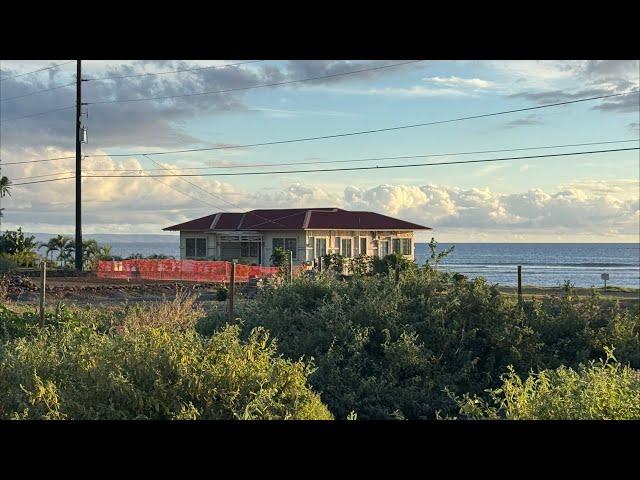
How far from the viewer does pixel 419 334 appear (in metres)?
8.20

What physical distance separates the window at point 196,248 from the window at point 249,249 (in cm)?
194

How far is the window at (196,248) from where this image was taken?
37500mm

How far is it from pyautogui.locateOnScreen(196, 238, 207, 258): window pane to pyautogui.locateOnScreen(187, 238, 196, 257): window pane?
0.66ft

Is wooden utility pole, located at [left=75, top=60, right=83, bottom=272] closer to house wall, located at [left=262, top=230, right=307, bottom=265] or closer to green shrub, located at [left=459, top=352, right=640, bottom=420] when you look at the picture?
house wall, located at [left=262, top=230, right=307, bottom=265]

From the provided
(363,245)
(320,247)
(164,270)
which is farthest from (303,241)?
(164,270)

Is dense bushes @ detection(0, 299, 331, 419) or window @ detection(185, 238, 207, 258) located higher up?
window @ detection(185, 238, 207, 258)

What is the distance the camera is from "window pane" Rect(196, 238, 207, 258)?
1475 inches

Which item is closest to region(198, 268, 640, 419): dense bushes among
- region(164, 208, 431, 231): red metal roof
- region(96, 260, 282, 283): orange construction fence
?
region(96, 260, 282, 283): orange construction fence

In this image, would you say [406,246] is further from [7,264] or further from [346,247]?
[7,264]
